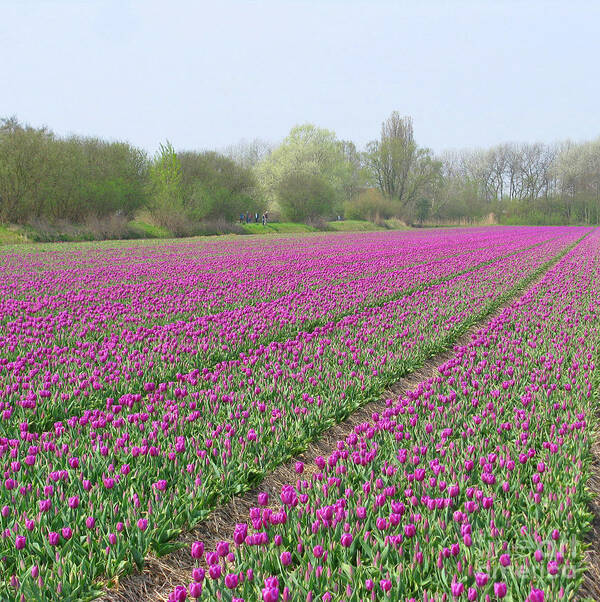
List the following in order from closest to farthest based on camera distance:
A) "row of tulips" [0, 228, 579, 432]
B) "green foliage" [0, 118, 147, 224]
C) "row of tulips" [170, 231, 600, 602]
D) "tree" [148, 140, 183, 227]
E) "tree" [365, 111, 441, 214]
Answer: "row of tulips" [170, 231, 600, 602] → "row of tulips" [0, 228, 579, 432] → "green foliage" [0, 118, 147, 224] → "tree" [148, 140, 183, 227] → "tree" [365, 111, 441, 214]

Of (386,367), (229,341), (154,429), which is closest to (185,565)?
(154,429)

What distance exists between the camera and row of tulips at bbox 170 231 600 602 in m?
2.44

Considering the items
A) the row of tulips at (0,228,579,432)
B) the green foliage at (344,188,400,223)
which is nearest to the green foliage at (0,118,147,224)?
the row of tulips at (0,228,579,432)

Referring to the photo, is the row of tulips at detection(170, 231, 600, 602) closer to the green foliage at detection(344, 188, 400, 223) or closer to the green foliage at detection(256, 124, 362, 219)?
the green foliage at detection(256, 124, 362, 219)

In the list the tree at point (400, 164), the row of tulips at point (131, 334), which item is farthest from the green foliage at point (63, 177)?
the tree at point (400, 164)

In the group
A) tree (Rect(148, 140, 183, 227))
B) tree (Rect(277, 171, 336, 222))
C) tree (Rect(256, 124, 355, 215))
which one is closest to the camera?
tree (Rect(148, 140, 183, 227))

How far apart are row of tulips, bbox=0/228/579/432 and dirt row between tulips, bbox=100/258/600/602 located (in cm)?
215

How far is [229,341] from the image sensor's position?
722 centimetres

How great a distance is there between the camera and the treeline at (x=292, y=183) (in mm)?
33531

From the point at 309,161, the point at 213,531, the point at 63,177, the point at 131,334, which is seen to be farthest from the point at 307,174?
the point at 213,531

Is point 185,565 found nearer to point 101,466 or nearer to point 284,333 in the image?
point 101,466

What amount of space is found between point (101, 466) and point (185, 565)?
1.08 meters

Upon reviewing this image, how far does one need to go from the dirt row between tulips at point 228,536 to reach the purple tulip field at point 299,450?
8 cm

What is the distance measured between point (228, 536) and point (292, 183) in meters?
54.3
